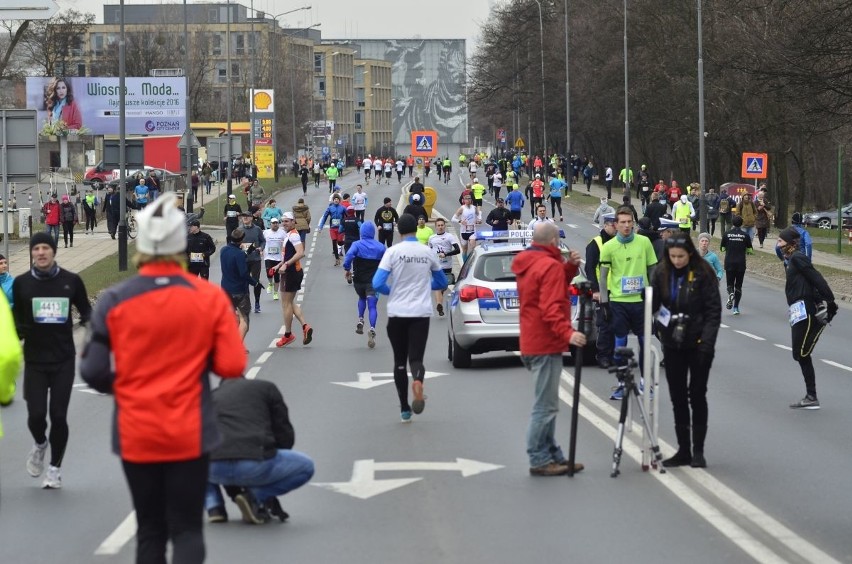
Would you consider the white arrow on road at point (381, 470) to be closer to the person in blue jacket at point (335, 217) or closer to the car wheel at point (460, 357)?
the car wheel at point (460, 357)

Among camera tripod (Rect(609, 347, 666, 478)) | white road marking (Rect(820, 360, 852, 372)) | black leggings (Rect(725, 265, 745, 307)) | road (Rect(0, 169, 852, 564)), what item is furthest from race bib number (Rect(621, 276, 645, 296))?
black leggings (Rect(725, 265, 745, 307))

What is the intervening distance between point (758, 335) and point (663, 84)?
148ft

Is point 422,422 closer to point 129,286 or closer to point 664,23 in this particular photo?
point 129,286

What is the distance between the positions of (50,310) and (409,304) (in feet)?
12.0

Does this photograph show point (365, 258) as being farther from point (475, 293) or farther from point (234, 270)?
point (475, 293)

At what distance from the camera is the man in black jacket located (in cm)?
900

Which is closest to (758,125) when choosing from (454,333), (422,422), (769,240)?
(769,240)

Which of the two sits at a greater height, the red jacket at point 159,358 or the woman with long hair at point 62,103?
the woman with long hair at point 62,103

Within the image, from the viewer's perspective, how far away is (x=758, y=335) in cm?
2377

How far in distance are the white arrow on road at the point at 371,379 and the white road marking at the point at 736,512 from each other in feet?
16.9

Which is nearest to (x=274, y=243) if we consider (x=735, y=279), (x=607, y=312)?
(x=735, y=279)

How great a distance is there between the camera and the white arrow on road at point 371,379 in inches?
687

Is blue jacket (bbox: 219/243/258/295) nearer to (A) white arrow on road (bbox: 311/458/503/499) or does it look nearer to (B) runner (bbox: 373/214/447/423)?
(B) runner (bbox: 373/214/447/423)

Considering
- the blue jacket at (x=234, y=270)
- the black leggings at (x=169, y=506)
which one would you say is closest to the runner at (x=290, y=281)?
the blue jacket at (x=234, y=270)
